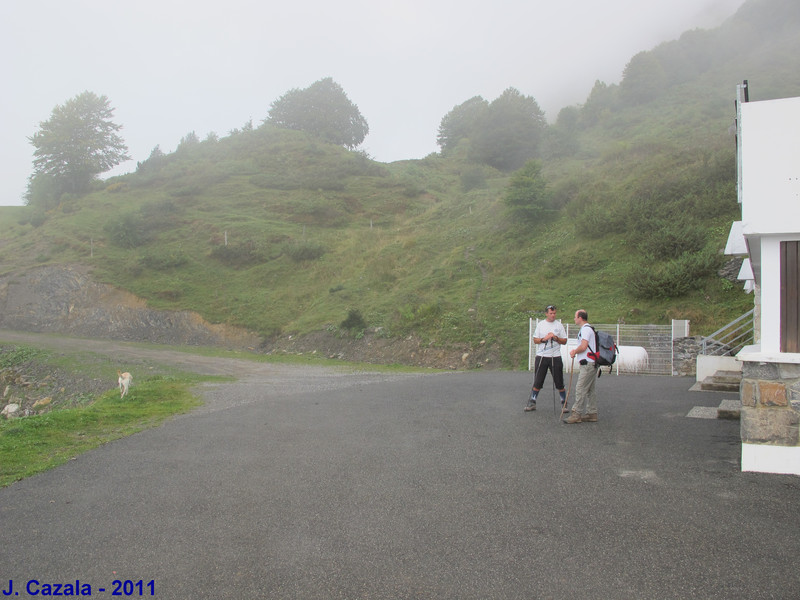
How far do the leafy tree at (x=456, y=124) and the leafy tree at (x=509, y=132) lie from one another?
64.7 ft

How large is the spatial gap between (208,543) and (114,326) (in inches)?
1157

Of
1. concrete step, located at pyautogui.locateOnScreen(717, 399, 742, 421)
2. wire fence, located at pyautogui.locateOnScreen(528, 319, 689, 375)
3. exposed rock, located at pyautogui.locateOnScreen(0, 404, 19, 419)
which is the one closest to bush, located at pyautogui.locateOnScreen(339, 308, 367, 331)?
wire fence, located at pyautogui.locateOnScreen(528, 319, 689, 375)

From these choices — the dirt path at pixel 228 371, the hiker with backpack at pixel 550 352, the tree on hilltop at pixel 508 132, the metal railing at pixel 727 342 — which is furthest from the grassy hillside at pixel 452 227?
the hiker with backpack at pixel 550 352

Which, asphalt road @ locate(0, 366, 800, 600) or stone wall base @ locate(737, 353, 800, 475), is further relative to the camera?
stone wall base @ locate(737, 353, 800, 475)

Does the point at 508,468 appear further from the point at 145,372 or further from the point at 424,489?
the point at 145,372

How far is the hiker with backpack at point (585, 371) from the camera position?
7.72 metres

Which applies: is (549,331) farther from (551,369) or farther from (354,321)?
(354,321)

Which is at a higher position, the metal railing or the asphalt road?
the metal railing

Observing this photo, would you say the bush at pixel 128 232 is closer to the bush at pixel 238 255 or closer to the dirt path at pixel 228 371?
the bush at pixel 238 255

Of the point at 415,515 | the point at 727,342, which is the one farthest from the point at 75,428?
the point at 727,342

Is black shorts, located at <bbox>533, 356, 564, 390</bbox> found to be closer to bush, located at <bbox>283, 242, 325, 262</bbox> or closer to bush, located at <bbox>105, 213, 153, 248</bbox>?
bush, located at <bbox>283, 242, 325, 262</bbox>

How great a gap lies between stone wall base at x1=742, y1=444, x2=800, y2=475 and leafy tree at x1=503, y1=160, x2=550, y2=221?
24.6 m

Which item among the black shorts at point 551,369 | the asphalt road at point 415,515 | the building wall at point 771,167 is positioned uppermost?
the building wall at point 771,167

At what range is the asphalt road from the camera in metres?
3.35
